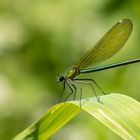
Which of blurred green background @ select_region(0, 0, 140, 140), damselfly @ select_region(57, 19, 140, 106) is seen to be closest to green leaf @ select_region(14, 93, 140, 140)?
damselfly @ select_region(57, 19, 140, 106)

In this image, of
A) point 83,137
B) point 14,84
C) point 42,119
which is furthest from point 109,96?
point 14,84

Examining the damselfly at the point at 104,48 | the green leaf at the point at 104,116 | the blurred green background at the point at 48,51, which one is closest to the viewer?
the green leaf at the point at 104,116

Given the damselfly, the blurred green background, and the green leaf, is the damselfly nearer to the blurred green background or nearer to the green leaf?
the green leaf

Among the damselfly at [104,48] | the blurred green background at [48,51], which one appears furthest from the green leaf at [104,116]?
the blurred green background at [48,51]

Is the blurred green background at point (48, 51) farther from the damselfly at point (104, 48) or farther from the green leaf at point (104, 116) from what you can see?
the green leaf at point (104, 116)

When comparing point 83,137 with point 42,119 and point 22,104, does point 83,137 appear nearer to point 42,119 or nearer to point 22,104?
point 22,104

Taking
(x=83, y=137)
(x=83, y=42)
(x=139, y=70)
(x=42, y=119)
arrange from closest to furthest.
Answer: (x=42, y=119)
(x=83, y=137)
(x=139, y=70)
(x=83, y=42)
